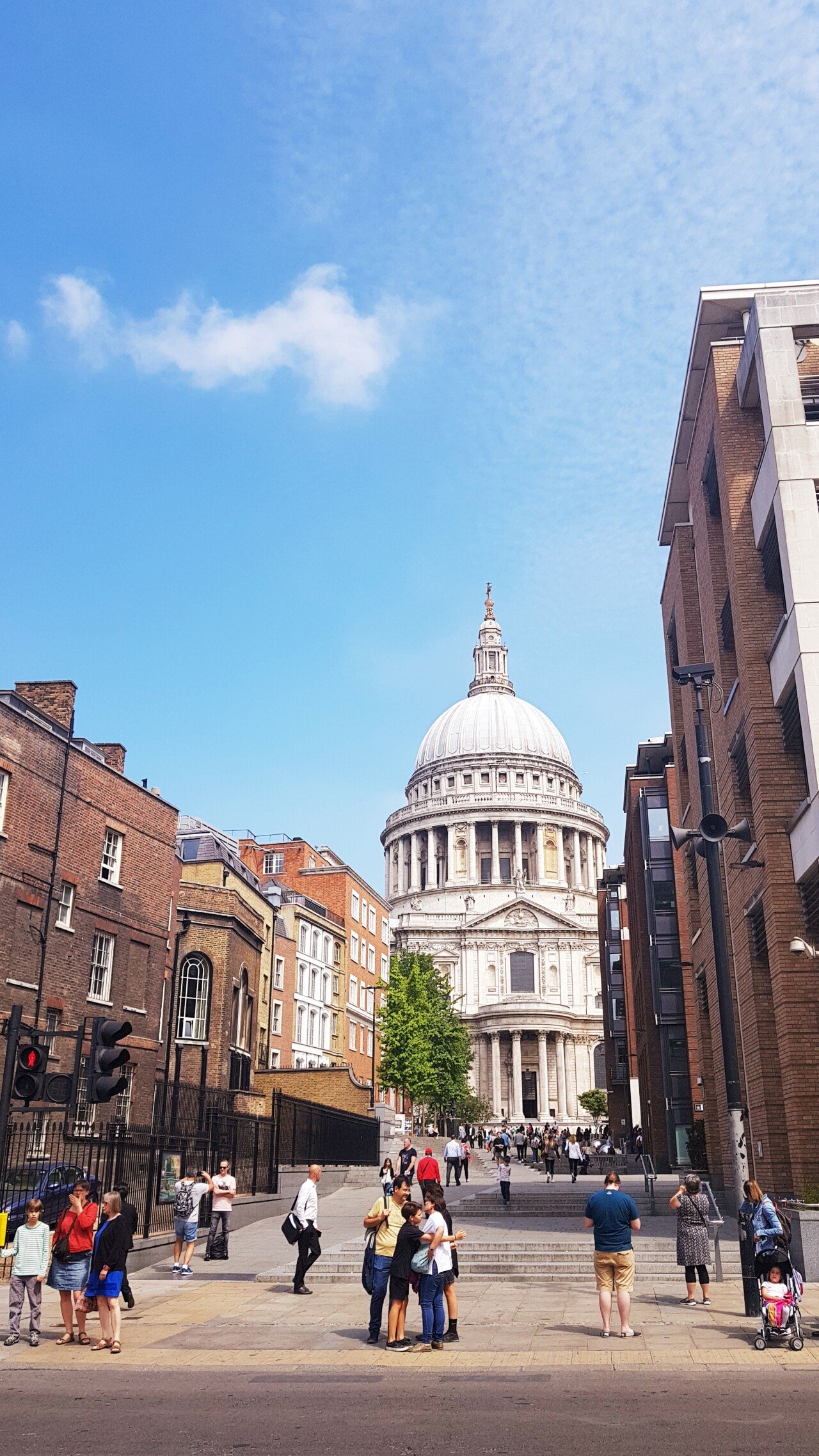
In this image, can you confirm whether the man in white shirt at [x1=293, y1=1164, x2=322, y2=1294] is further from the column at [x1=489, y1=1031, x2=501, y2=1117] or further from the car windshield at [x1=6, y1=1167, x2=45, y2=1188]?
the column at [x1=489, y1=1031, x2=501, y2=1117]

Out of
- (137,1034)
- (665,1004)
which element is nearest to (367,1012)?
(665,1004)

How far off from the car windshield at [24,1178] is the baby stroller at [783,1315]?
38.8 ft

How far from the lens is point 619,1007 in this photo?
2739 inches

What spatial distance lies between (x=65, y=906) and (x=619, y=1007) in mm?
45191

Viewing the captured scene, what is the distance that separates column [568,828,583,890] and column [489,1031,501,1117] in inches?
1014

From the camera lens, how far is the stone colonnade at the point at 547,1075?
4363 inches

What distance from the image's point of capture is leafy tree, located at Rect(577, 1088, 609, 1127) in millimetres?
107438

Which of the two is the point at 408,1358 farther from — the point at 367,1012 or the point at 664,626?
the point at 367,1012

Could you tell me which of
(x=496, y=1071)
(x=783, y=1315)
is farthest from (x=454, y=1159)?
(x=496, y=1071)

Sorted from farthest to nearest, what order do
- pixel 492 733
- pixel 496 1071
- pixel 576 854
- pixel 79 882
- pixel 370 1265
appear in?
pixel 492 733, pixel 576 854, pixel 496 1071, pixel 79 882, pixel 370 1265

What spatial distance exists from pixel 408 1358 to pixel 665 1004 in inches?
1147

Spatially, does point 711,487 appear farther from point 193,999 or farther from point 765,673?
point 193,999

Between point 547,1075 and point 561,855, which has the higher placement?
point 561,855

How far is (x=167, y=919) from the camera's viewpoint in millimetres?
37344
